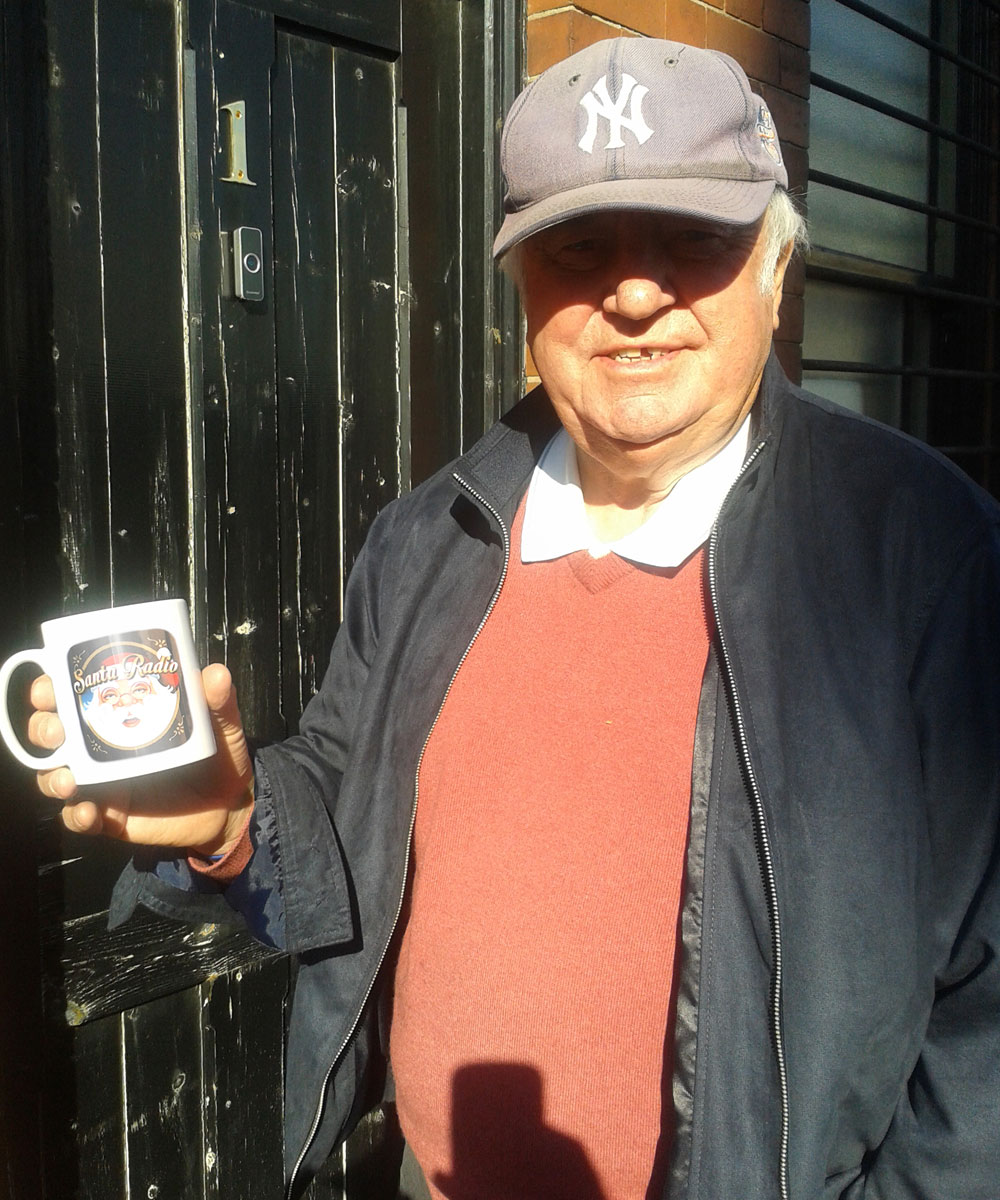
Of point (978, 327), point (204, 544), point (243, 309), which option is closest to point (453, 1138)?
point (204, 544)

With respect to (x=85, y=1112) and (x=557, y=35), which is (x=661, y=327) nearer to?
(x=557, y=35)

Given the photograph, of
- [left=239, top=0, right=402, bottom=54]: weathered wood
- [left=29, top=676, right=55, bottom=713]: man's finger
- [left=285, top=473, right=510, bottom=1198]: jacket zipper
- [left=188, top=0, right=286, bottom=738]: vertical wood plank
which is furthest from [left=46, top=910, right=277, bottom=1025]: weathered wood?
[left=239, top=0, right=402, bottom=54]: weathered wood

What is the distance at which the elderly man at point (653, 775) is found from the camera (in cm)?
116

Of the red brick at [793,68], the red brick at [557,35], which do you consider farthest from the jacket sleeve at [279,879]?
the red brick at [793,68]

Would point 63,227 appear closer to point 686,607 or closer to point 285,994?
point 686,607

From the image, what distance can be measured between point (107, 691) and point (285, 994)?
1.27m

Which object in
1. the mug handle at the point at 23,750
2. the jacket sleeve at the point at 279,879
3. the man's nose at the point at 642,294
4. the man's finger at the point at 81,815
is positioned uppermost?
the man's nose at the point at 642,294

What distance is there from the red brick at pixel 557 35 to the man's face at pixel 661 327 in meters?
1.23

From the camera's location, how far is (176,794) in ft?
4.46

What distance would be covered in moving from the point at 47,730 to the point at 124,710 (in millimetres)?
100

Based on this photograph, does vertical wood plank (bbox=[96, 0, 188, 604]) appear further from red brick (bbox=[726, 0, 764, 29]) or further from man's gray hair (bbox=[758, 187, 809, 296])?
red brick (bbox=[726, 0, 764, 29])

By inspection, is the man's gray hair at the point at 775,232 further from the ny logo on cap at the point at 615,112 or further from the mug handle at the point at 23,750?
the mug handle at the point at 23,750

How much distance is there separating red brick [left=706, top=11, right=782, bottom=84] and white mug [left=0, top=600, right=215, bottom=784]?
7.56 ft

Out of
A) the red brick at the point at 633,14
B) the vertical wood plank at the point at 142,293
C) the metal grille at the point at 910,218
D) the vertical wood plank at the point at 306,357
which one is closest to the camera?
the vertical wood plank at the point at 142,293
